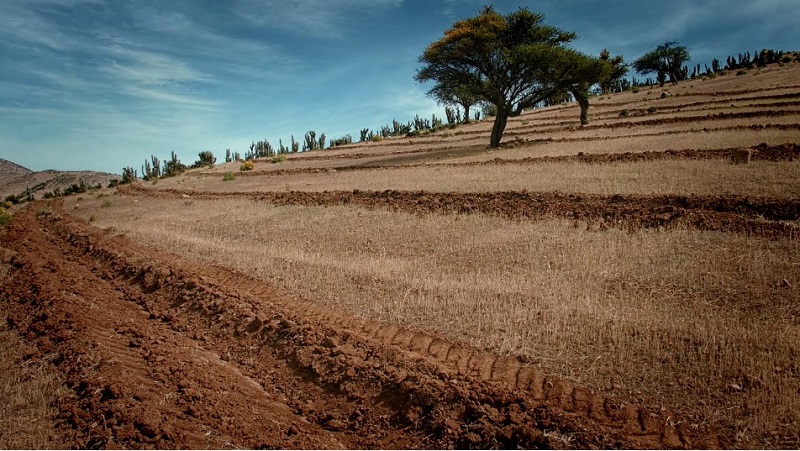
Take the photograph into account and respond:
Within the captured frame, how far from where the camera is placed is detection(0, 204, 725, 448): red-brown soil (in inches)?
208

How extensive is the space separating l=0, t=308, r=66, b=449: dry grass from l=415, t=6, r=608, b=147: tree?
102 feet

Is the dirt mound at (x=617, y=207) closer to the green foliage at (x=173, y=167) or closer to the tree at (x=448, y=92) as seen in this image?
the tree at (x=448, y=92)

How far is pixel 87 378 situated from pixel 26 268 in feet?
29.8

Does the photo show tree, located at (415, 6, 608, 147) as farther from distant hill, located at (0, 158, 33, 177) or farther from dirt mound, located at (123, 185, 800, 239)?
distant hill, located at (0, 158, 33, 177)

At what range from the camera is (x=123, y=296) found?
10.7 m

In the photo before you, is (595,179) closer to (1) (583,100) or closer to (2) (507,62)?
(2) (507,62)

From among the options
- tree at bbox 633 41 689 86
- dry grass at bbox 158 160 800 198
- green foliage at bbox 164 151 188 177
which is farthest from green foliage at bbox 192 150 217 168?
tree at bbox 633 41 689 86

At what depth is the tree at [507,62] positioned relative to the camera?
104ft

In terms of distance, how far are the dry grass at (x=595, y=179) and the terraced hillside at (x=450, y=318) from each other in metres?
0.19

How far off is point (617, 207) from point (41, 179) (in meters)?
97.1

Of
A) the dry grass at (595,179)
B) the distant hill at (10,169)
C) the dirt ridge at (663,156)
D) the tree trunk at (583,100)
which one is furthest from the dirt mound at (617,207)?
the distant hill at (10,169)

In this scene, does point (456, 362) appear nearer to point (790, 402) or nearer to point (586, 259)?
point (790, 402)

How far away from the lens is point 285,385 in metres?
6.82

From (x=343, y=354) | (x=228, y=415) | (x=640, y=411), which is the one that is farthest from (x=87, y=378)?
(x=640, y=411)
